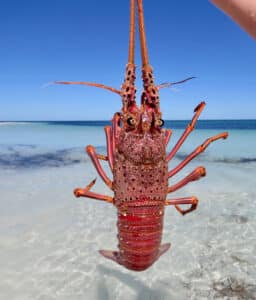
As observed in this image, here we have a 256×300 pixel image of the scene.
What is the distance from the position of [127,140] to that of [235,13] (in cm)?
140

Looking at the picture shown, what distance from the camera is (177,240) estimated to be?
18.4ft

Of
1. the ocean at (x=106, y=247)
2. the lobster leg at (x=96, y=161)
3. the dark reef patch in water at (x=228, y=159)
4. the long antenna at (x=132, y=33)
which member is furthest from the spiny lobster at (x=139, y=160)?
the dark reef patch in water at (x=228, y=159)

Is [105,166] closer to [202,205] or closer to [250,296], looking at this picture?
[202,205]

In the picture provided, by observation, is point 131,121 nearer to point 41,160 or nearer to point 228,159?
point 41,160

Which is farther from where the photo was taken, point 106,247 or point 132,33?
point 106,247

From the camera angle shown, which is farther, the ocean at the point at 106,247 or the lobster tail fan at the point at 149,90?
the ocean at the point at 106,247

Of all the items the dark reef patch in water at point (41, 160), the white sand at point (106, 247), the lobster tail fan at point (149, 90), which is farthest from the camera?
the dark reef patch in water at point (41, 160)

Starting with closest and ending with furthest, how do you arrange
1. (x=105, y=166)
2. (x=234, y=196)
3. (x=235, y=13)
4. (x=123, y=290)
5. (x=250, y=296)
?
(x=235, y=13) → (x=250, y=296) → (x=123, y=290) → (x=234, y=196) → (x=105, y=166)

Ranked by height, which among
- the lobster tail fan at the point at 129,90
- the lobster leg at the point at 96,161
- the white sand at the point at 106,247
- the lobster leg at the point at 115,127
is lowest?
the white sand at the point at 106,247

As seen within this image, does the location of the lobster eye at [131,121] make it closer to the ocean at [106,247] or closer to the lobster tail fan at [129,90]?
the lobster tail fan at [129,90]

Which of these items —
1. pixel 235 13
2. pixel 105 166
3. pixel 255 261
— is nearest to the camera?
pixel 235 13

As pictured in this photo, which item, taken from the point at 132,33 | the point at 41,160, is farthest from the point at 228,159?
the point at 132,33

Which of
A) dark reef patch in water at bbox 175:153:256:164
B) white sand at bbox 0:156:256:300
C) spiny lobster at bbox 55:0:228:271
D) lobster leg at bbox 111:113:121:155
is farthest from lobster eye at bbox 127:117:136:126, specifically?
dark reef patch in water at bbox 175:153:256:164

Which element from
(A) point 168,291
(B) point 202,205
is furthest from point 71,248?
(B) point 202,205
